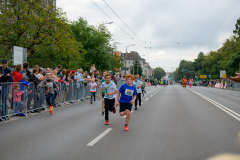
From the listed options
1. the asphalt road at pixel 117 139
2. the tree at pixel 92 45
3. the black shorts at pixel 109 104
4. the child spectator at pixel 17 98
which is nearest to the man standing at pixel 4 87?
the child spectator at pixel 17 98

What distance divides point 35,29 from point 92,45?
1990cm

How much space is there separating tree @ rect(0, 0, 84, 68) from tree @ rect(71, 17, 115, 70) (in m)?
16.3

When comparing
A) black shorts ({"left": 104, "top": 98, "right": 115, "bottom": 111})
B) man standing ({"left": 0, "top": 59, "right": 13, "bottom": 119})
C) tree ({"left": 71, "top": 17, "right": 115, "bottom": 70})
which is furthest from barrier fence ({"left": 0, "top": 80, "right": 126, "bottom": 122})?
tree ({"left": 71, "top": 17, "right": 115, "bottom": 70})

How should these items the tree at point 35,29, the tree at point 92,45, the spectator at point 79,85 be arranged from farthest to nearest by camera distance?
the tree at point 92,45
the tree at point 35,29
the spectator at point 79,85

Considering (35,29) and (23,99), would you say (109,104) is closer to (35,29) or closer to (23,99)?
(23,99)

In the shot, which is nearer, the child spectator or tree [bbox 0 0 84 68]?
the child spectator

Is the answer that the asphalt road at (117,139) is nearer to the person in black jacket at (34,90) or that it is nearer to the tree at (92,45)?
the person in black jacket at (34,90)

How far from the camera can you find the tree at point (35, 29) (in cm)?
2609

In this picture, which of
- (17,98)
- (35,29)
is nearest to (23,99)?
(17,98)

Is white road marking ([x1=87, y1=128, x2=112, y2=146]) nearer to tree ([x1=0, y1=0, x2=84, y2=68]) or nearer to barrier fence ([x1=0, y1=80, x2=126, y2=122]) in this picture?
barrier fence ([x1=0, y1=80, x2=126, y2=122])

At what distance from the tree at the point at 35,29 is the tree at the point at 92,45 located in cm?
1626

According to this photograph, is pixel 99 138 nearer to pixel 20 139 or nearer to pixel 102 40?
pixel 20 139

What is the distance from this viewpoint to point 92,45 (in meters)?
46.3

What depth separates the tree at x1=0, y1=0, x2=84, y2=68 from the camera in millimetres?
26094
